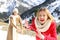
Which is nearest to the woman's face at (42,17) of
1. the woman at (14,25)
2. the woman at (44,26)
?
the woman at (44,26)

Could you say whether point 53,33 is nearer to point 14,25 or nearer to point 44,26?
point 44,26

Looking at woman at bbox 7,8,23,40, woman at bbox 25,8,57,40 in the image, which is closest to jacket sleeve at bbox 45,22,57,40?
woman at bbox 25,8,57,40

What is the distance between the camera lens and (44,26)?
4.42 ft

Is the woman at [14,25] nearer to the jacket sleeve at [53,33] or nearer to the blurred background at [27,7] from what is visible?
the blurred background at [27,7]

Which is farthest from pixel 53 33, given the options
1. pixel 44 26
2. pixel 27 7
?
pixel 27 7

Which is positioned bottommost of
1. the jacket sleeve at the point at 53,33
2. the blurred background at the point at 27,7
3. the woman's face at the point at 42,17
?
the jacket sleeve at the point at 53,33

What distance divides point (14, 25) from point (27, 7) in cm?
17

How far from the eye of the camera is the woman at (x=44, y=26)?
1347 mm

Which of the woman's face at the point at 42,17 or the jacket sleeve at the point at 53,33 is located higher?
the woman's face at the point at 42,17

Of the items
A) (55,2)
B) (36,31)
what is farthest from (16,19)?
(55,2)

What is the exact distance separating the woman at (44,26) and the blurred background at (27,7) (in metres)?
0.04

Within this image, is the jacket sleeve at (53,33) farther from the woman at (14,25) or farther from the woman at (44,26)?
the woman at (14,25)

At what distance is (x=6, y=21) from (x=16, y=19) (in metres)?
0.08

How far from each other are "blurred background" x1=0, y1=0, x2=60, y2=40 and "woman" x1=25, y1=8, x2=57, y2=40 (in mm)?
39
